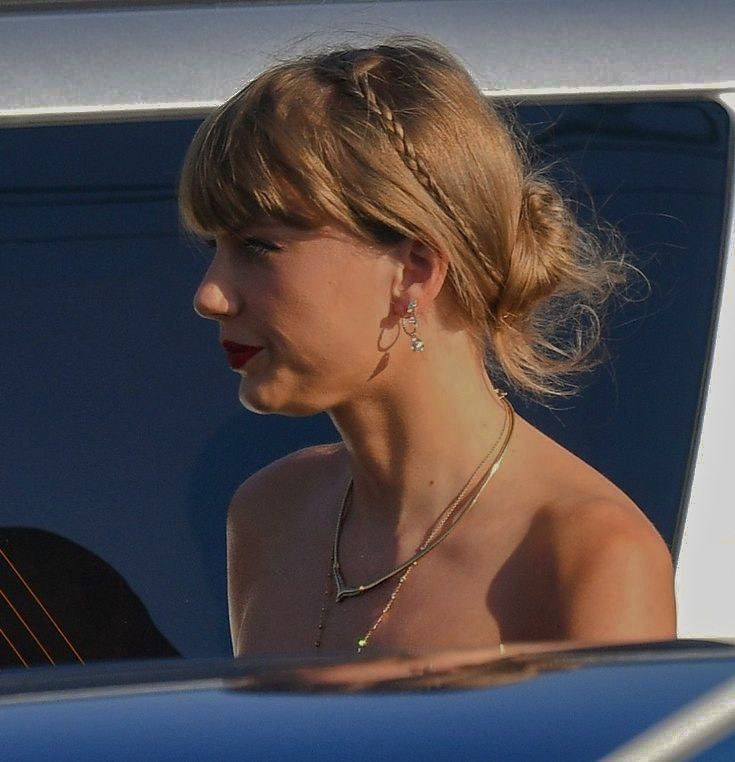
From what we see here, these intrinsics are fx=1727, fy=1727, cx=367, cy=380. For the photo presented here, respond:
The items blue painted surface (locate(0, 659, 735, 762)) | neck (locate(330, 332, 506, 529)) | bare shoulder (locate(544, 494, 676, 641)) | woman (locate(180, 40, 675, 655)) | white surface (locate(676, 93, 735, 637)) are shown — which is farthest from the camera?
white surface (locate(676, 93, 735, 637))

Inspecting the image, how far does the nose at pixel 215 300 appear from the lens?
201 cm

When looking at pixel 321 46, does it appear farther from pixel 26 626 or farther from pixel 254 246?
pixel 26 626

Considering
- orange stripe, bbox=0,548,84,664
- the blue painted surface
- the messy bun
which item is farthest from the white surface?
the blue painted surface

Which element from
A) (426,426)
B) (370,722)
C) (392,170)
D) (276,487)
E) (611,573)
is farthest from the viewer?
(276,487)

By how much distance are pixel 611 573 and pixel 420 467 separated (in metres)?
0.35

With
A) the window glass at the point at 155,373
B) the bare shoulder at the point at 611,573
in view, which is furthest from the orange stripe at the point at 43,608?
the bare shoulder at the point at 611,573

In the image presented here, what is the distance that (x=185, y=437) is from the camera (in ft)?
7.55

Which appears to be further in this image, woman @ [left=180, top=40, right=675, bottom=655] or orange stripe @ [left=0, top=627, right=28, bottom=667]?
orange stripe @ [left=0, top=627, right=28, bottom=667]

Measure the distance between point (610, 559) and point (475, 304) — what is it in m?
0.38

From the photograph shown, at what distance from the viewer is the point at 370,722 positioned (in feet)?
3.54

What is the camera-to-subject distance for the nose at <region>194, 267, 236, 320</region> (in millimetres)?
2008

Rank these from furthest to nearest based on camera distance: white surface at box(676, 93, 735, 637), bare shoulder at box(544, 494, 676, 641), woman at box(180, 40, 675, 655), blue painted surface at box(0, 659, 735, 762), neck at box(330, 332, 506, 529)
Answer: white surface at box(676, 93, 735, 637) < neck at box(330, 332, 506, 529) < woman at box(180, 40, 675, 655) < bare shoulder at box(544, 494, 676, 641) < blue painted surface at box(0, 659, 735, 762)

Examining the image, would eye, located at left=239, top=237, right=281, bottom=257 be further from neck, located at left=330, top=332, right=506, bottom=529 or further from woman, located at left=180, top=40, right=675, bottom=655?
neck, located at left=330, top=332, right=506, bottom=529

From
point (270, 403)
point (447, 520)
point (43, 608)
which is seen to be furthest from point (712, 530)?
point (43, 608)
